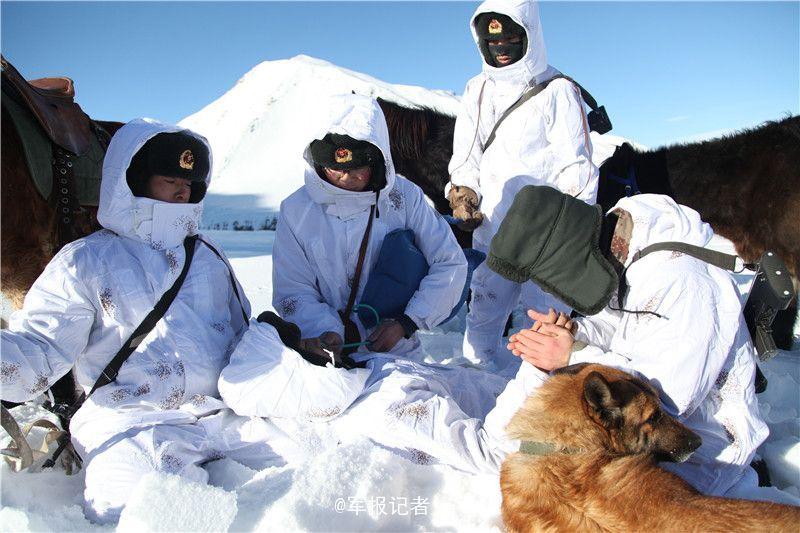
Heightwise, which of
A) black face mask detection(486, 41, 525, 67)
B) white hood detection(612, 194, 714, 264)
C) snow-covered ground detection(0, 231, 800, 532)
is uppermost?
black face mask detection(486, 41, 525, 67)

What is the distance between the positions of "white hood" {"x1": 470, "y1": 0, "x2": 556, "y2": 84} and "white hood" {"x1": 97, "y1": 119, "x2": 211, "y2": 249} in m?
2.34

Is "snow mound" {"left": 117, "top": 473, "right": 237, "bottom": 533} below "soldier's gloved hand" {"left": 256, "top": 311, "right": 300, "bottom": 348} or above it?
below

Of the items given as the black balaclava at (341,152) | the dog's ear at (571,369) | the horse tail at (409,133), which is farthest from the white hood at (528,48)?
the dog's ear at (571,369)

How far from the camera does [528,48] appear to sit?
398 cm

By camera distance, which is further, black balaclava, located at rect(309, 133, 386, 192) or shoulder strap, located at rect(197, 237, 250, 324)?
black balaclava, located at rect(309, 133, 386, 192)

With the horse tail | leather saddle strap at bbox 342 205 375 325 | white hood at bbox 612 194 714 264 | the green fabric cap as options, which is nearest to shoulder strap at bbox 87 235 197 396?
leather saddle strap at bbox 342 205 375 325

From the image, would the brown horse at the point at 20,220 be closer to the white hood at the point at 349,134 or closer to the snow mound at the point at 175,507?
the white hood at the point at 349,134

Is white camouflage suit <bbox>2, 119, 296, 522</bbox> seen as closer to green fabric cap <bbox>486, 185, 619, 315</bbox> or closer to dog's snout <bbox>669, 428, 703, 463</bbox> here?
green fabric cap <bbox>486, 185, 619, 315</bbox>

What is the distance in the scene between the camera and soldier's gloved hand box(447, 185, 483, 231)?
13.9 ft

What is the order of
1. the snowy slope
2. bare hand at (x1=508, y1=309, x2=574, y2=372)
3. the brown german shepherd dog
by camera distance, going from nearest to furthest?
the brown german shepherd dog < bare hand at (x1=508, y1=309, x2=574, y2=372) < the snowy slope

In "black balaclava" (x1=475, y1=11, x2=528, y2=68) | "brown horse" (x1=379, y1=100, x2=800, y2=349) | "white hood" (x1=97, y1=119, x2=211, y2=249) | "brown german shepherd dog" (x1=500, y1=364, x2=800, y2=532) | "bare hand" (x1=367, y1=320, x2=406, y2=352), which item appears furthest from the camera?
"brown horse" (x1=379, y1=100, x2=800, y2=349)

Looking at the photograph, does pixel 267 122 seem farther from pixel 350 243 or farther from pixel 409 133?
pixel 350 243

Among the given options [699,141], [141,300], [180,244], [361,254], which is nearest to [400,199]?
[361,254]

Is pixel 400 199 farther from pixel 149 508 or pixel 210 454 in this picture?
pixel 149 508
